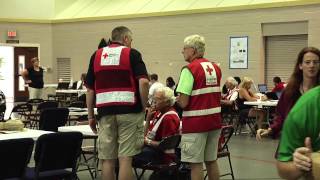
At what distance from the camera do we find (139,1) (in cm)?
1944

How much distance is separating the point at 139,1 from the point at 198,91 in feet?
48.5

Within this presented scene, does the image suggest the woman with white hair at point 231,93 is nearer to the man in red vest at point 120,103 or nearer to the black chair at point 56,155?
the man in red vest at point 120,103

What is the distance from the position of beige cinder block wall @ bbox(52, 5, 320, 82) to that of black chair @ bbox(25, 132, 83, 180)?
35.6 ft

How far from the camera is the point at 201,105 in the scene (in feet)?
16.4

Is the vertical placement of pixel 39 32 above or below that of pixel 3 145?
above

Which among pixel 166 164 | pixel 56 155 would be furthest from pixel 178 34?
pixel 56 155

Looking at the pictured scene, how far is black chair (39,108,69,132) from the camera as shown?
718cm

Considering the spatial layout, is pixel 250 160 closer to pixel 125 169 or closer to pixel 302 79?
pixel 125 169

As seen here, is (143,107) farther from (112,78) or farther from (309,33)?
(309,33)

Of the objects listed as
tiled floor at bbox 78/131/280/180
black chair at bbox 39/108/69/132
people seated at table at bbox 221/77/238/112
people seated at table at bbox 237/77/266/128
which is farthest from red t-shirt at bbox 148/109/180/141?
people seated at table at bbox 221/77/238/112

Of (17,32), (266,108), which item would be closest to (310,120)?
(266,108)

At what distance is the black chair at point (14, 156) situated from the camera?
4.39m

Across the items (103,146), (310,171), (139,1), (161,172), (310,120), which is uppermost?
(139,1)

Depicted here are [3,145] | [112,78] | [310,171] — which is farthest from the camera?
[112,78]
